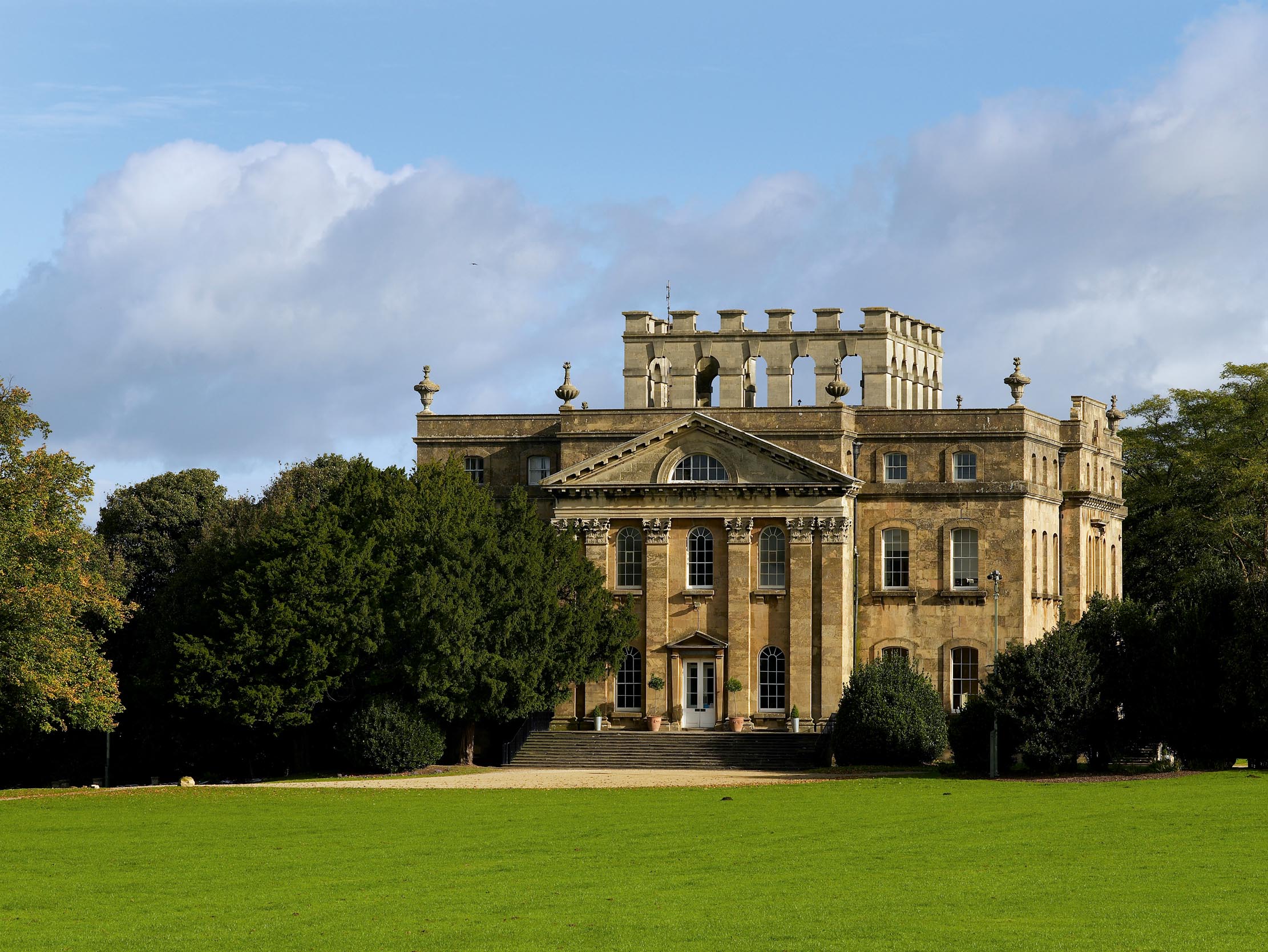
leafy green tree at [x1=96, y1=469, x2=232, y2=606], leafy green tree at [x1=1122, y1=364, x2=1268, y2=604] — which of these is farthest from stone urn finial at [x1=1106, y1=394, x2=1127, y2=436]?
leafy green tree at [x1=96, y1=469, x2=232, y2=606]

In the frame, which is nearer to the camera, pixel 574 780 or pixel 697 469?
pixel 574 780

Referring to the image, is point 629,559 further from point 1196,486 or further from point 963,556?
point 1196,486

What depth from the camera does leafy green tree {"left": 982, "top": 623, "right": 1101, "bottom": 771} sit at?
172ft

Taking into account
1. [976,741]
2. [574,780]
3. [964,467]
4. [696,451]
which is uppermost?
[696,451]

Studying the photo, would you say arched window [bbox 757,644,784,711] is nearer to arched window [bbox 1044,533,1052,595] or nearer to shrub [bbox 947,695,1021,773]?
arched window [bbox 1044,533,1052,595]

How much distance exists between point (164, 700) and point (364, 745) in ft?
26.8

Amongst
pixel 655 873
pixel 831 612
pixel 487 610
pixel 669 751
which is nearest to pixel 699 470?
pixel 831 612

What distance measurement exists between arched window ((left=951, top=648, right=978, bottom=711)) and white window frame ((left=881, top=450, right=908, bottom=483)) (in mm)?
6032

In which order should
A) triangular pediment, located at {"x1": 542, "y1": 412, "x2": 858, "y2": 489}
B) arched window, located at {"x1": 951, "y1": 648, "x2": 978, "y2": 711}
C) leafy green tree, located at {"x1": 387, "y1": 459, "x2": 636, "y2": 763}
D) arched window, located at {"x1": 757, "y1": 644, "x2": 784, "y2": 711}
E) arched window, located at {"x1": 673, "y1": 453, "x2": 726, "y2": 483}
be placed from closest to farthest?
leafy green tree, located at {"x1": 387, "y1": 459, "x2": 636, "y2": 763} < triangular pediment, located at {"x1": 542, "y1": 412, "x2": 858, "y2": 489} < arched window, located at {"x1": 757, "y1": 644, "x2": 784, "y2": 711} < arched window, located at {"x1": 673, "y1": 453, "x2": 726, "y2": 483} < arched window, located at {"x1": 951, "y1": 648, "x2": 978, "y2": 711}

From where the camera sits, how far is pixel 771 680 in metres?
64.2

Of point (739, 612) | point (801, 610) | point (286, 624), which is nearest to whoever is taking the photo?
point (286, 624)

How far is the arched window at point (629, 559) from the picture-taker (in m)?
65.2

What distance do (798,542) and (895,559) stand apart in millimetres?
3782

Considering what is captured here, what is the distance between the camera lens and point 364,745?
57688 millimetres
